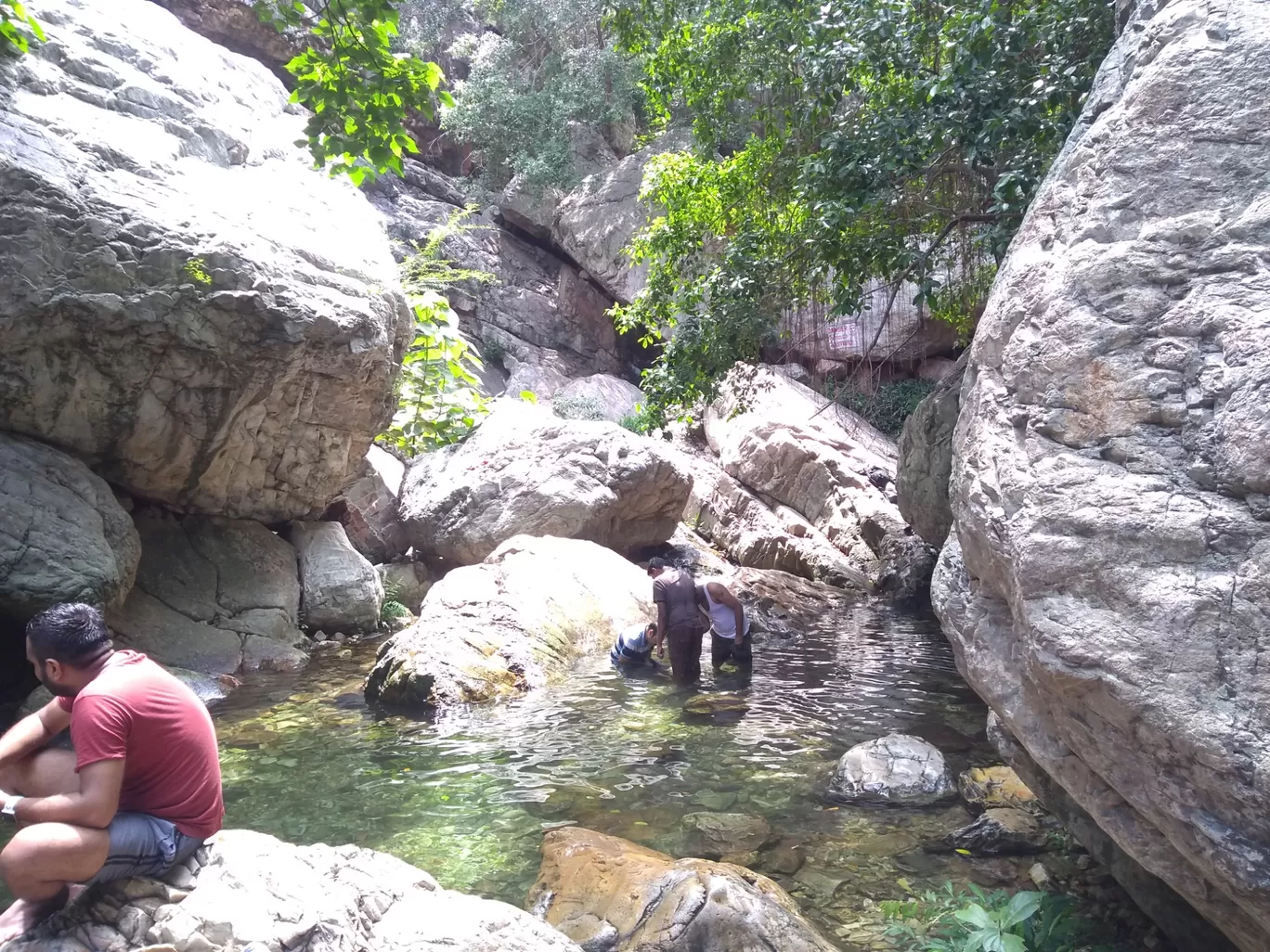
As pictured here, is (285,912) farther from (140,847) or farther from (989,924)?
(989,924)

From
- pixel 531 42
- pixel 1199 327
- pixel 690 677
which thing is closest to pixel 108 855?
pixel 1199 327

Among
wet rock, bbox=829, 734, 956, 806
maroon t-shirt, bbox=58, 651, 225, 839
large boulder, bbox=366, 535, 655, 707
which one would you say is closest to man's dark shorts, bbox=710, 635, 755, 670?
large boulder, bbox=366, 535, 655, 707

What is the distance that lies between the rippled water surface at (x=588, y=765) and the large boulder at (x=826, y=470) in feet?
20.7

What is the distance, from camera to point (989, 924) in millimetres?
3477

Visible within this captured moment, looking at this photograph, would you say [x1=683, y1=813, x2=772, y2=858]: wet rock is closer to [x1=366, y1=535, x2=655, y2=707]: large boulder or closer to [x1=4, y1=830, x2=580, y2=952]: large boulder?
[x1=4, y1=830, x2=580, y2=952]: large boulder

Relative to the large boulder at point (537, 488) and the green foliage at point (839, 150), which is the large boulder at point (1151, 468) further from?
the large boulder at point (537, 488)

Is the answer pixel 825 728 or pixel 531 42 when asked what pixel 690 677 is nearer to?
pixel 825 728

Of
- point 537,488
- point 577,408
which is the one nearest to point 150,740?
point 537,488

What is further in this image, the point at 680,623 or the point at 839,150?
the point at 680,623

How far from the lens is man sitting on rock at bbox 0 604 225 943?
3.01m

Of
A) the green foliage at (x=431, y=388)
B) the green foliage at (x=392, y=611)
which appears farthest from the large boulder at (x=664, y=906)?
the green foliage at (x=431, y=388)

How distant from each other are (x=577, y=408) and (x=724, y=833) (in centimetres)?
1492

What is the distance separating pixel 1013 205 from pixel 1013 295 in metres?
3.38

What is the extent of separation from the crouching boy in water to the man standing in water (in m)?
0.19
